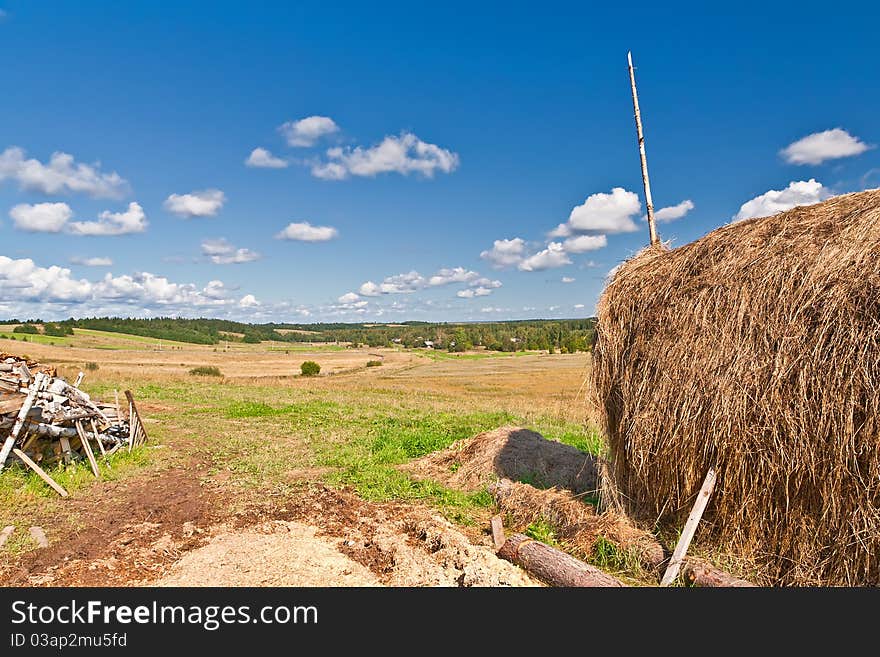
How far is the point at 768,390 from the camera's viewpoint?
5.83 metres

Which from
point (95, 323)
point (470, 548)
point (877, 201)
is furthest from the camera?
point (95, 323)

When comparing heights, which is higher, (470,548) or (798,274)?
(798,274)

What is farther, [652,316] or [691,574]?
[652,316]

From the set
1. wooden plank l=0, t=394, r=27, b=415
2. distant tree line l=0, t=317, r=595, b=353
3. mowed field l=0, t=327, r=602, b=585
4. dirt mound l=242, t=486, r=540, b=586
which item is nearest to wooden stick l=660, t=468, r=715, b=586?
dirt mound l=242, t=486, r=540, b=586

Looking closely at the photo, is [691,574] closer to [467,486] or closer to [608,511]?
[608,511]

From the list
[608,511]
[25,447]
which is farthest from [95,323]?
[608,511]

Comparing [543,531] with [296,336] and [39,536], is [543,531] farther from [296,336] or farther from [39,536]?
[296,336]

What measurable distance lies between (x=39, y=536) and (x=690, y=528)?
9.23m

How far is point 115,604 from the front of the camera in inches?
223

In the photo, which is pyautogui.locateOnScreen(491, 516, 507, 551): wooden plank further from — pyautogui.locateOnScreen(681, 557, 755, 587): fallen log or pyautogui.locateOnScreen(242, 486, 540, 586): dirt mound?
pyautogui.locateOnScreen(681, 557, 755, 587): fallen log

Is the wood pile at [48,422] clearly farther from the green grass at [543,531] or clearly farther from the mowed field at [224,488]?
the green grass at [543,531]

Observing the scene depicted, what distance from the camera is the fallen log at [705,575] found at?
18.8 feet

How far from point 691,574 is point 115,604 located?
669cm

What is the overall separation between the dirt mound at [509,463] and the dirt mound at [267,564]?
381 centimetres
